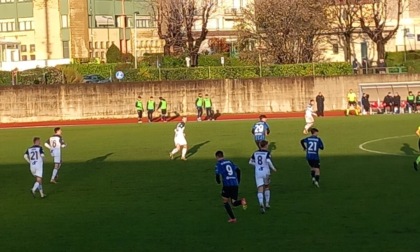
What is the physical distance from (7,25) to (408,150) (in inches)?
2578

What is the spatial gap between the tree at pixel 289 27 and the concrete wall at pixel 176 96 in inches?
469

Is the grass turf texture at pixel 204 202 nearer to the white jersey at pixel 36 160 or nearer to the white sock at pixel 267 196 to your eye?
the white sock at pixel 267 196

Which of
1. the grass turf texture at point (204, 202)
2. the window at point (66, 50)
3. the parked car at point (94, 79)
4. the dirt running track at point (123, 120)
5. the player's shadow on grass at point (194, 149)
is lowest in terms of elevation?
the grass turf texture at point (204, 202)

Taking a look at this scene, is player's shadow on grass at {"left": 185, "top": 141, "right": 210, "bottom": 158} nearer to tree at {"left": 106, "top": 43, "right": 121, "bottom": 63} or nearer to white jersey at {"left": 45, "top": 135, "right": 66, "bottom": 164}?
white jersey at {"left": 45, "top": 135, "right": 66, "bottom": 164}

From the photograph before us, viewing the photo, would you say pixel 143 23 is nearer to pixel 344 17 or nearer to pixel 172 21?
pixel 172 21

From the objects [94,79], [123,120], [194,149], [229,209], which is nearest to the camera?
[229,209]

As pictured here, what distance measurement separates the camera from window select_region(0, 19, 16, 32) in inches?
3546

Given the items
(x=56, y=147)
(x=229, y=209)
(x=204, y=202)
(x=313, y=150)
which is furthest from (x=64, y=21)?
(x=229, y=209)

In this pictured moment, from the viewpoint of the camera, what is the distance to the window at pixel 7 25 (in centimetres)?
9006

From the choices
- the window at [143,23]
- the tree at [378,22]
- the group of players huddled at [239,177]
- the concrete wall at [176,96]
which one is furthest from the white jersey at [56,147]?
the window at [143,23]

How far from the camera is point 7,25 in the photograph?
9088 cm

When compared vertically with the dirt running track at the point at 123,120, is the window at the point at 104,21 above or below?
above

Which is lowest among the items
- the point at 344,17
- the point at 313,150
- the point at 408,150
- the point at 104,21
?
the point at 408,150

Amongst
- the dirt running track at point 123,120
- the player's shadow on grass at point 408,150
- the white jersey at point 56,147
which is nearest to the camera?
the white jersey at point 56,147
